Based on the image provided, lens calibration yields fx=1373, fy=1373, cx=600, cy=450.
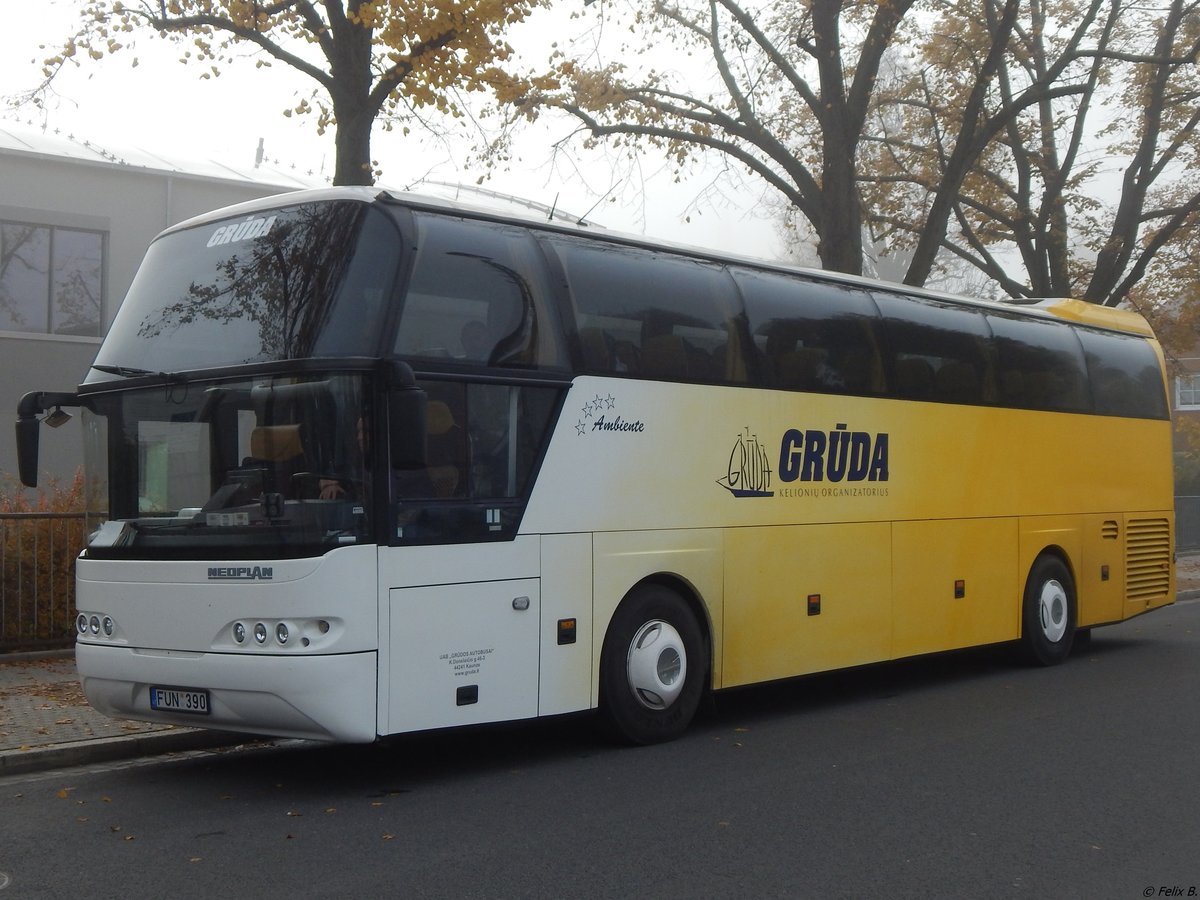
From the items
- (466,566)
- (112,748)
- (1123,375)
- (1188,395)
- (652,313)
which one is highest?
(1188,395)

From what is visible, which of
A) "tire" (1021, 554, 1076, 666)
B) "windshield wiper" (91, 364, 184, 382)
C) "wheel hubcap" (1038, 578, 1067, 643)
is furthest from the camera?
"wheel hubcap" (1038, 578, 1067, 643)

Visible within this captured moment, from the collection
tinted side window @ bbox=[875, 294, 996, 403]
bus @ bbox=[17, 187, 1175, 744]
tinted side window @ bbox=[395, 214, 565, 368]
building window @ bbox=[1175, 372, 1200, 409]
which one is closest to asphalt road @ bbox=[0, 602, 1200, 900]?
bus @ bbox=[17, 187, 1175, 744]

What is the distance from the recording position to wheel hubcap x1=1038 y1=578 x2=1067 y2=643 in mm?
14305

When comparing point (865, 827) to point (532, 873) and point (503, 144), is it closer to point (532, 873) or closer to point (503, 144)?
Answer: point (532, 873)

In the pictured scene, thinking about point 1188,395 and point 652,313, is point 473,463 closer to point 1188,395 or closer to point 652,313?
point 652,313

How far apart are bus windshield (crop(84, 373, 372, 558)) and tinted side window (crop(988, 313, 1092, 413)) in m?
7.98

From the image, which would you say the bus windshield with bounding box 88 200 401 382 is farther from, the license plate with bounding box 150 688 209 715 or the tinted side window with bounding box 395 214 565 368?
the license plate with bounding box 150 688 209 715

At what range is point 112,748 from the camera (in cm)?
927

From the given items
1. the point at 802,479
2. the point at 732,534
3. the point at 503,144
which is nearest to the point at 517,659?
the point at 732,534

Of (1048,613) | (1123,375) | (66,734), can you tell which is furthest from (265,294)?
(1123,375)

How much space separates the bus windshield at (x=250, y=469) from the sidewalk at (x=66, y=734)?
5.08 feet

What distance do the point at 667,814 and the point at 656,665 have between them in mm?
2281

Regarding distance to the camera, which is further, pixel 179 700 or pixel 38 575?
pixel 38 575

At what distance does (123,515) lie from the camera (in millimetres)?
8477
